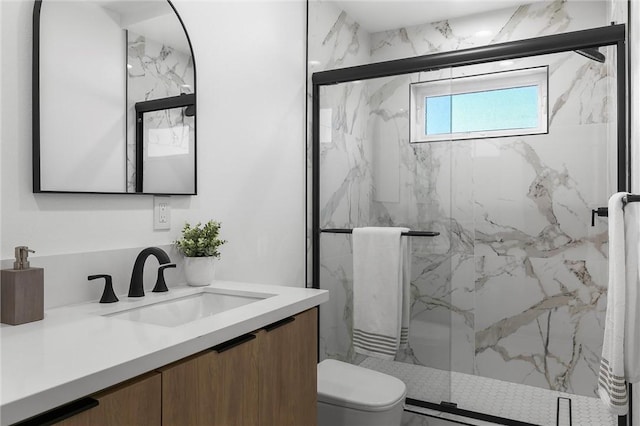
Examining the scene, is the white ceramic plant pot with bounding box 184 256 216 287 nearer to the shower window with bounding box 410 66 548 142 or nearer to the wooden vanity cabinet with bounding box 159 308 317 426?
the wooden vanity cabinet with bounding box 159 308 317 426

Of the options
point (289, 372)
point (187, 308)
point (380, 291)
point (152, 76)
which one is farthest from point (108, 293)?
point (380, 291)

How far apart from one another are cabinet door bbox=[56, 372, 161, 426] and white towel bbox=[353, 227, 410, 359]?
1461mm

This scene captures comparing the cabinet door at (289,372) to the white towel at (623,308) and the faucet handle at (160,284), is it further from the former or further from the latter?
the white towel at (623,308)

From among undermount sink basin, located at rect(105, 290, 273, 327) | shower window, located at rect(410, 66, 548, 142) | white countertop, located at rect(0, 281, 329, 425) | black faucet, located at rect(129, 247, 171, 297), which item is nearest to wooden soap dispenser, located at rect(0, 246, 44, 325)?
white countertop, located at rect(0, 281, 329, 425)

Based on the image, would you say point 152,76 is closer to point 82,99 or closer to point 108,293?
point 82,99

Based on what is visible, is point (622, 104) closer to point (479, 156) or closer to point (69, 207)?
point (479, 156)

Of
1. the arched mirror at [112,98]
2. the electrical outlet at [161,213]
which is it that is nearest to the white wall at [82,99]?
the arched mirror at [112,98]

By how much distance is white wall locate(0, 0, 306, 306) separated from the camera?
1203mm

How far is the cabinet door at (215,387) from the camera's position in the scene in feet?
3.14

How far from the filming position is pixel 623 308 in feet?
4.61

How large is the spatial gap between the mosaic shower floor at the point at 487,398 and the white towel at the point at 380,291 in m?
0.19

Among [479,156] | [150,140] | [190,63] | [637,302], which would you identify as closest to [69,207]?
[150,140]

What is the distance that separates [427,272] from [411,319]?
0.25 m

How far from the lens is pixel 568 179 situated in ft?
7.11
